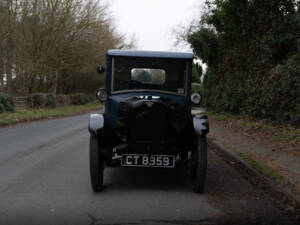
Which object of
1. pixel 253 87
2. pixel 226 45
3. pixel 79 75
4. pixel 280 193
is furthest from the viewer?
pixel 79 75

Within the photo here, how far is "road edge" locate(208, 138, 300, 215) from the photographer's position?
16.3 feet

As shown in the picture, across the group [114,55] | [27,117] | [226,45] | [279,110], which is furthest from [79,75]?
[114,55]

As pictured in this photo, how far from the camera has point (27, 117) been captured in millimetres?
20172

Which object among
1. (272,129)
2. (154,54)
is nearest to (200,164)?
(154,54)

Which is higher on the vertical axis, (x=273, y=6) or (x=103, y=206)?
(x=273, y=6)

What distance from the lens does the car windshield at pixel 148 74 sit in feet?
21.2

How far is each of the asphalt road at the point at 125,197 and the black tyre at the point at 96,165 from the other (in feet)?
0.47

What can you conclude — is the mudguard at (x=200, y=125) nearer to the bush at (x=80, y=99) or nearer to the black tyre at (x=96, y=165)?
the black tyre at (x=96, y=165)

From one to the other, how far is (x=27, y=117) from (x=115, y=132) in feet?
51.3

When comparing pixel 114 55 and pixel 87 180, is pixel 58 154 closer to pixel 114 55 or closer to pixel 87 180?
pixel 87 180

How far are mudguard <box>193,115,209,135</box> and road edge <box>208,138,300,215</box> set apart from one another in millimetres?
1350

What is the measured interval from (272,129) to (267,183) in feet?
21.5

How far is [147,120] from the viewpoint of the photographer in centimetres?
Result: 543

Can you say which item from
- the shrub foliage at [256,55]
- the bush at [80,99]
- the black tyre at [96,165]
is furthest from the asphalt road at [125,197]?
the bush at [80,99]
